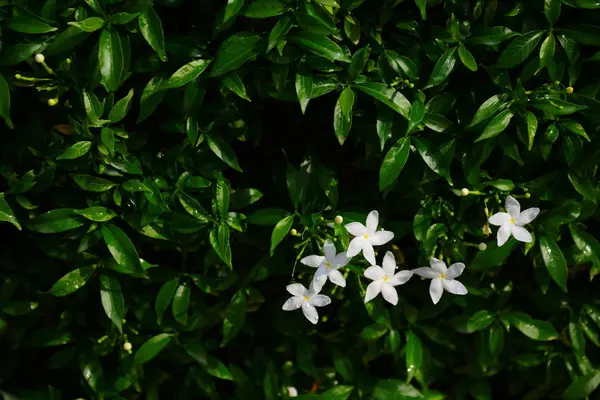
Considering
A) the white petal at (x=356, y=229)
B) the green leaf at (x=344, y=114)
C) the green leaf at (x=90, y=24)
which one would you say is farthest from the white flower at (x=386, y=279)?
the green leaf at (x=90, y=24)

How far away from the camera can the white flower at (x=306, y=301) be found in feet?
6.84

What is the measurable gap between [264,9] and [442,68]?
0.52 metres

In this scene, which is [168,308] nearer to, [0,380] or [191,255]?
[191,255]

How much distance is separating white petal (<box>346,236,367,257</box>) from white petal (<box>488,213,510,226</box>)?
1.16 feet

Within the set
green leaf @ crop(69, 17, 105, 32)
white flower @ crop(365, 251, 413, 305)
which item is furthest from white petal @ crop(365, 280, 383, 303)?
green leaf @ crop(69, 17, 105, 32)

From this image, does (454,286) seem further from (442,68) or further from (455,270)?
(442,68)

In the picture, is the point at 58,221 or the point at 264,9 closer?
the point at 264,9

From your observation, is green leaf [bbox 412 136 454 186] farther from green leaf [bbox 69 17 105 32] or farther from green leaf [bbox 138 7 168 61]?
green leaf [bbox 69 17 105 32]

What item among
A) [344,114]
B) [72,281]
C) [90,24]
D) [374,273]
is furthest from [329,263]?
[90,24]

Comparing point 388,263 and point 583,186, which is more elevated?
point 583,186

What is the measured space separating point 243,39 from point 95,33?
1.44 feet

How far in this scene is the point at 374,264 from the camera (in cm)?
199

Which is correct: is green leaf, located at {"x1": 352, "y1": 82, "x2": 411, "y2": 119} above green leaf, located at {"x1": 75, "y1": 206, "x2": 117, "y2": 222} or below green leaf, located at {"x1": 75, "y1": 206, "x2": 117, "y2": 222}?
above

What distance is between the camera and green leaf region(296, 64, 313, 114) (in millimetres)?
1947
